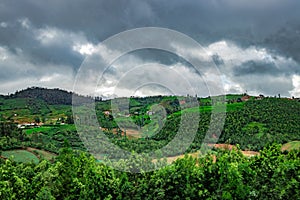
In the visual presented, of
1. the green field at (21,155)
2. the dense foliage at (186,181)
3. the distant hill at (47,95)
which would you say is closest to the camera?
the dense foliage at (186,181)

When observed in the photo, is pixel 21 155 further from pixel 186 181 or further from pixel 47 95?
pixel 47 95

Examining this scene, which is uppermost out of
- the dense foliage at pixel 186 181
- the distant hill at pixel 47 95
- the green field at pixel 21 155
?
the distant hill at pixel 47 95

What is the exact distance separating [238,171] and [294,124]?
65.5 meters

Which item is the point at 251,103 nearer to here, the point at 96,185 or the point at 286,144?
the point at 286,144

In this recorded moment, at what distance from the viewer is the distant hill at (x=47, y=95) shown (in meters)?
174

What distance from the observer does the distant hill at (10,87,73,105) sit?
17450 centimetres

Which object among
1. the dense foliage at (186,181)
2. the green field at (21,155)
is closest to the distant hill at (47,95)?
the green field at (21,155)

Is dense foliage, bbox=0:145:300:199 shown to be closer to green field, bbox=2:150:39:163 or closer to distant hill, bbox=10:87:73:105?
green field, bbox=2:150:39:163

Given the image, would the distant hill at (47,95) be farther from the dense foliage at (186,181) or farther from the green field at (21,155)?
the dense foliage at (186,181)

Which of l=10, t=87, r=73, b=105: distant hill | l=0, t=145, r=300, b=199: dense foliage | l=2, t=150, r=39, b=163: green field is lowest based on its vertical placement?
l=2, t=150, r=39, b=163: green field

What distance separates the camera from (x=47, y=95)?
184250mm

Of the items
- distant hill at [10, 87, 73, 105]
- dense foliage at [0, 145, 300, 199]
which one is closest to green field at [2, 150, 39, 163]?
dense foliage at [0, 145, 300, 199]

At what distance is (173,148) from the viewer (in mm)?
38000

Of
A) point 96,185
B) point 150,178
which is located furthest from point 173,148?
point 96,185
